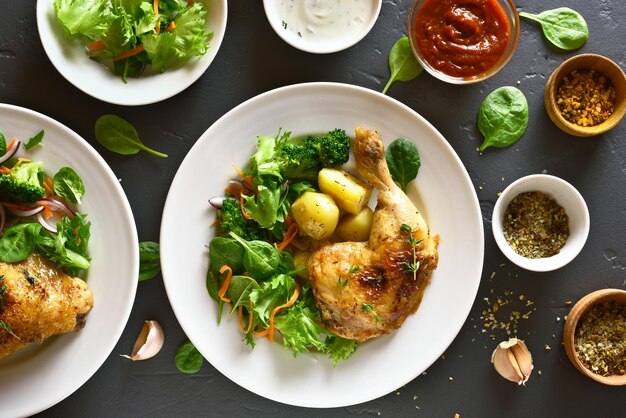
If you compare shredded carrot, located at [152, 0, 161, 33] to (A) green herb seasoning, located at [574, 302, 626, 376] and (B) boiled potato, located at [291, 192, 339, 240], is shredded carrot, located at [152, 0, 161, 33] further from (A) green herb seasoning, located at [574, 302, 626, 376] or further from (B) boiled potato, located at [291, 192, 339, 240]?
(A) green herb seasoning, located at [574, 302, 626, 376]

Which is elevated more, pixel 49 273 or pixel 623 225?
pixel 623 225

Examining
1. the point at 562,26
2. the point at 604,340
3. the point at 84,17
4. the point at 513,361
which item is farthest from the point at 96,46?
the point at 604,340

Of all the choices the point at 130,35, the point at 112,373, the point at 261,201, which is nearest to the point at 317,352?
the point at 261,201

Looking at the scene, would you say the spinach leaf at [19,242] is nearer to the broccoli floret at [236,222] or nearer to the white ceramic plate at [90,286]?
the white ceramic plate at [90,286]

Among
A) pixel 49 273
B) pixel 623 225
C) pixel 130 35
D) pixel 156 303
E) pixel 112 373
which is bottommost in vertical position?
pixel 112 373

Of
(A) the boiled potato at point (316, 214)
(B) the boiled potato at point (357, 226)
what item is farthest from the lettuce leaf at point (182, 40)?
(B) the boiled potato at point (357, 226)

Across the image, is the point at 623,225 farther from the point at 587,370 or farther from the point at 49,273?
the point at 49,273

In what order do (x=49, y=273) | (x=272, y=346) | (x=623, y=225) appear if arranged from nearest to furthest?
(x=49, y=273)
(x=272, y=346)
(x=623, y=225)

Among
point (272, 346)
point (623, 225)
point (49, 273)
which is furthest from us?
point (623, 225)
